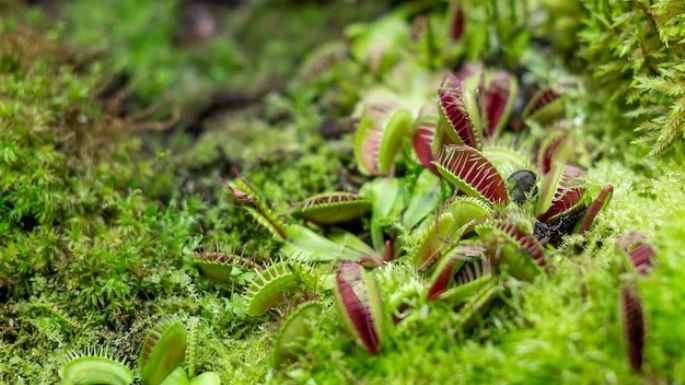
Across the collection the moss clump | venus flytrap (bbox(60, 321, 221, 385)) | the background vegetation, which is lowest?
venus flytrap (bbox(60, 321, 221, 385))

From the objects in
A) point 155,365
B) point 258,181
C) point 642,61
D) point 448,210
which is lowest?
point 155,365

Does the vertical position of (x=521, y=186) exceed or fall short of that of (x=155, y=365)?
it exceeds it

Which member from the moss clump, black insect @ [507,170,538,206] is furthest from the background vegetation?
black insect @ [507,170,538,206]

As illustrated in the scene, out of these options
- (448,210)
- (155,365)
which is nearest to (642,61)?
(448,210)

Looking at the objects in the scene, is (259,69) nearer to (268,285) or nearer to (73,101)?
(73,101)

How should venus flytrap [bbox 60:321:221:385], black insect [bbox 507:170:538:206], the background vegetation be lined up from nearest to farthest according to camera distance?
the background vegetation → venus flytrap [bbox 60:321:221:385] → black insect [bbox 507:170:538:206]

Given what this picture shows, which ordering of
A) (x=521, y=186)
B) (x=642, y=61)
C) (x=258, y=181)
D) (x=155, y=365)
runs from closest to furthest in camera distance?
1. (x=155, y=365)
2. (x=521, y=186)
3. (x=642, y=61)
4. (x=258, y=181)

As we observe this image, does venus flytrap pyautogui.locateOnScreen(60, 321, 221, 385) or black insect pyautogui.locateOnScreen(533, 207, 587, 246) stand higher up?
black insect pyautogui.locateOnScreen(533, 207, 587, 246)

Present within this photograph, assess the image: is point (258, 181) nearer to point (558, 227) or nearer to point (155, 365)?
point (155, 365)

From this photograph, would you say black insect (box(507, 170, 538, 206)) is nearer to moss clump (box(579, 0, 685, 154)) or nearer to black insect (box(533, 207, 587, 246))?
black insect (box(533, 207, 587, 246))

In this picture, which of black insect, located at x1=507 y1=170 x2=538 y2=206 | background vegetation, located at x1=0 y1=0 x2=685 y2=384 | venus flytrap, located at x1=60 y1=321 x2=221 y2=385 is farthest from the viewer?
black insect, located at x1=507 y1=170 x2=538 y2=206

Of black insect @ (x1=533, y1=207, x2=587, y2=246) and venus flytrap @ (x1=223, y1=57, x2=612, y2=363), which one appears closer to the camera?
venus flytrap @ (x1=223, y1=57, x2=612, y2=363)
